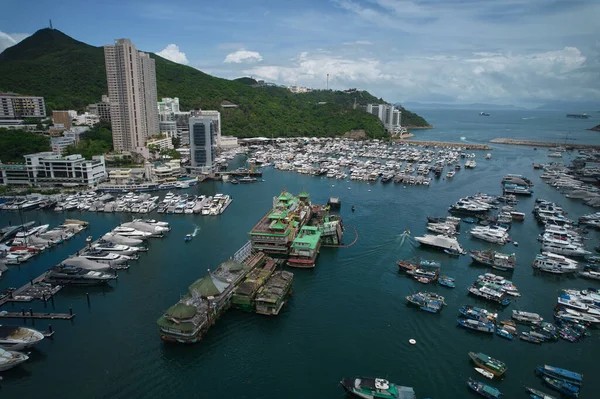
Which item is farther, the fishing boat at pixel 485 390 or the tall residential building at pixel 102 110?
the tall residential building at pixel 102 110

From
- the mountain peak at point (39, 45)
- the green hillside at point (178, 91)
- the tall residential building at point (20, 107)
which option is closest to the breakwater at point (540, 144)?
the green hillside at point (178, 91)

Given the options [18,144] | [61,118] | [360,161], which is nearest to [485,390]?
[360,161]

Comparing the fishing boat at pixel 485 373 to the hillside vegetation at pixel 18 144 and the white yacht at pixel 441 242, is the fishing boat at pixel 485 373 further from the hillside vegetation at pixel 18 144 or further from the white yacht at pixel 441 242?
the hillside vegetation at pixel 18 144

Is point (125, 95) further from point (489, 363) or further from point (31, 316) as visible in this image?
point (489, 363)

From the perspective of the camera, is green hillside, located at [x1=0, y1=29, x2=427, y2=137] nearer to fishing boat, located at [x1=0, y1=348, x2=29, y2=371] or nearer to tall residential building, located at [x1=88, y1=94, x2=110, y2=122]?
tall residential building, located at [x1=88, y1=94, x2=110, y2=122]

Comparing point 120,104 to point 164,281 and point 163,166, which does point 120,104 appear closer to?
point 163,166

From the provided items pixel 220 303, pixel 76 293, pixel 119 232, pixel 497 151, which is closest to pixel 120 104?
pixel 119 232
